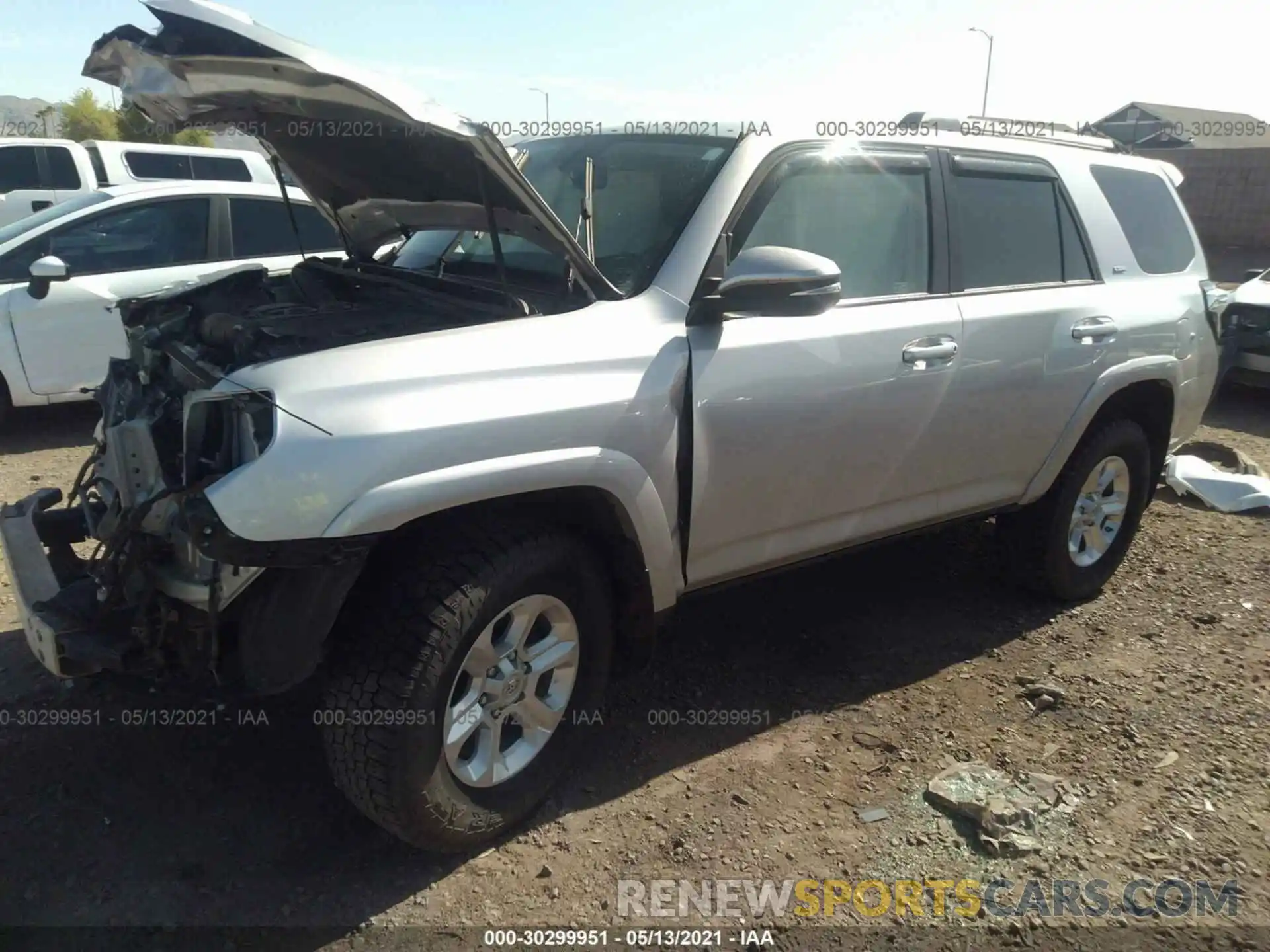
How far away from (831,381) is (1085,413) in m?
1.59

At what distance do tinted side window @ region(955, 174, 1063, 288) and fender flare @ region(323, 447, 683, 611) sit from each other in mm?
1708

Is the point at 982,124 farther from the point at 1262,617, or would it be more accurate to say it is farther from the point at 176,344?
the point at 176,344

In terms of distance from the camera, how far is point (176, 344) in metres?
3.05

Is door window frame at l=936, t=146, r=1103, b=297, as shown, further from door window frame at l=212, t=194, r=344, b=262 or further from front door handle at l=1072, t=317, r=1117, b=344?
door window frame at l=212, t=194, r=344, b=262

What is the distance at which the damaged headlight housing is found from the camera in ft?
7.73

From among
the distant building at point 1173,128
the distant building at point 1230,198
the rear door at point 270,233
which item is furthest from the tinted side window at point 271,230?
the distant building at point 1173,128

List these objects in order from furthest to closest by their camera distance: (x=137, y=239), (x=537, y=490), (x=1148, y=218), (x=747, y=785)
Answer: (x=137, y=239), (x=1148, y=218), (x=747, y=785), (x=537, y=490)

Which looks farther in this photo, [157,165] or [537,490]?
[157,165]

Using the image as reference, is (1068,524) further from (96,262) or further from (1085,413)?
(96,262)

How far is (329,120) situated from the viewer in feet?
9.68

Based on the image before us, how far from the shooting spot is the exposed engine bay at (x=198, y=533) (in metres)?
2.39

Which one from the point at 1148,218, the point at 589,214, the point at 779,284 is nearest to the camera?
the point at 779,284

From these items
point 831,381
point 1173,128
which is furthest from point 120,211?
point 1173,128

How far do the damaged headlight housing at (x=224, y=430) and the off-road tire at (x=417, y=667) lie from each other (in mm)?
452
